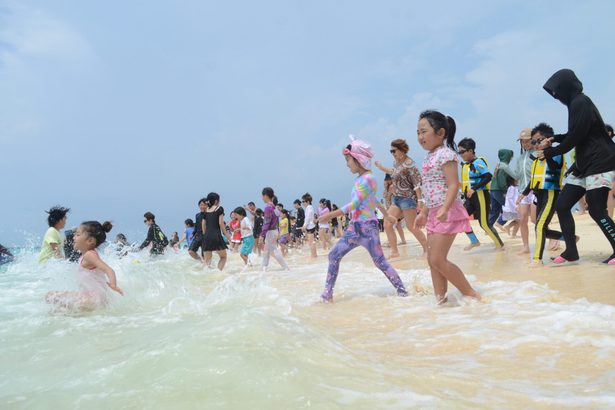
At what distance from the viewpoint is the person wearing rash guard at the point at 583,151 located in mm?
5141

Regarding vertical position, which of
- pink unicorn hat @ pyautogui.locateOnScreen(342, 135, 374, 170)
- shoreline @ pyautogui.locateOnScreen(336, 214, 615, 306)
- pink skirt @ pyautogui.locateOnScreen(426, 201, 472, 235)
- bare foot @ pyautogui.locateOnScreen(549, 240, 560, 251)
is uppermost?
pink unicorn hat @ pyautogui.locateOnScreen(342, 135, 374, 170)

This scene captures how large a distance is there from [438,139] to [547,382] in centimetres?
257

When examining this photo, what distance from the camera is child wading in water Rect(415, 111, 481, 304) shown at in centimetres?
418

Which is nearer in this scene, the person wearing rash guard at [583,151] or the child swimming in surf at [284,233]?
the person wearing rash guard at [583,151]

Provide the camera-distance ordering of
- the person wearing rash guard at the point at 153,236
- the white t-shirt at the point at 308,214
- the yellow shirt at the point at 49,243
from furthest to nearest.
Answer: the white t-shirt at the point at 308,214
the person wearing rash guard at the point at 153,236
the yellow shirt at the point at 49,243

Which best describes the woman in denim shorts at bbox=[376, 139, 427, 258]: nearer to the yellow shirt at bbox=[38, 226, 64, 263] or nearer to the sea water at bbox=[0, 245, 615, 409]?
the sea water at bbox=[0, 245, 615, 409]

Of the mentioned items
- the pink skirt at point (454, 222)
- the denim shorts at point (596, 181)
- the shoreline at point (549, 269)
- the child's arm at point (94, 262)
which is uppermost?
the denim shorts at point (596, 181)

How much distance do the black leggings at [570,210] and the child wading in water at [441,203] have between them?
2.07m

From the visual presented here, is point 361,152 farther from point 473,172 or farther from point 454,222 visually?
point 473,172

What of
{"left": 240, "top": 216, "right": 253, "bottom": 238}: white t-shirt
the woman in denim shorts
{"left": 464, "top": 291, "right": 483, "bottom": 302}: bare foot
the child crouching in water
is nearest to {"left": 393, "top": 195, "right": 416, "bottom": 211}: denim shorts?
the woman in denim shorts

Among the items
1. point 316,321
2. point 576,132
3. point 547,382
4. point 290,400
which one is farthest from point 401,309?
point 576,132

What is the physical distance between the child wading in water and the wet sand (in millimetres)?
1141

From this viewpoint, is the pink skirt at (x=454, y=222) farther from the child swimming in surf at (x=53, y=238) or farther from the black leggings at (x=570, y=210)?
the child swimming in surf at (x=53, y=238)

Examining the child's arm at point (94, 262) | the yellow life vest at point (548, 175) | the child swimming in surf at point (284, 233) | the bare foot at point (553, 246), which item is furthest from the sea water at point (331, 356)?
the child swimming in surf at point (284, 233)
